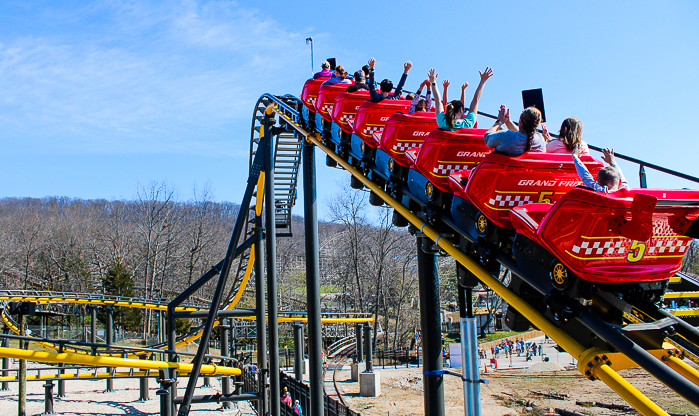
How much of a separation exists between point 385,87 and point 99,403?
34.6 feet

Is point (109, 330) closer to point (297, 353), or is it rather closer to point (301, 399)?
point (297, 353)

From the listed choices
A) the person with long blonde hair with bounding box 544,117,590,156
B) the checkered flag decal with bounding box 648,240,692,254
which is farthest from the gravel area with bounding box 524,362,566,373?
the checkered flag decal with bounding box 648,240,692,254

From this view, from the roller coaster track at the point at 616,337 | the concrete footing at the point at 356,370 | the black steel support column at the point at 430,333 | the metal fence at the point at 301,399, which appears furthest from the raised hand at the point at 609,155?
the concrete footing at the point at 356,370

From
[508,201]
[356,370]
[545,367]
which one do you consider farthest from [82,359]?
[545,367]

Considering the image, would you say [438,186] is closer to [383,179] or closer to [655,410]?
[383,179]

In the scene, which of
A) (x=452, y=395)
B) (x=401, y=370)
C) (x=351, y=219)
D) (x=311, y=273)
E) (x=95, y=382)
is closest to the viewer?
(x=311, y=273)

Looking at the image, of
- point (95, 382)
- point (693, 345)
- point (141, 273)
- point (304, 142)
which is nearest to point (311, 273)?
point (304, 142)

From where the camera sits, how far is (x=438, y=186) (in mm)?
4230

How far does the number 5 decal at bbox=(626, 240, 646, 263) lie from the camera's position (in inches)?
103

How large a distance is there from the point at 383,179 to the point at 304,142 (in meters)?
2.38

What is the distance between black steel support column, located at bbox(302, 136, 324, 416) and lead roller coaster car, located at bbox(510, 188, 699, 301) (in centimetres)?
451

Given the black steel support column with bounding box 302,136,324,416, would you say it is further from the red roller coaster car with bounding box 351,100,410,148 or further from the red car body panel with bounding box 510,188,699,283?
the red car body panel with bounding box 510,188,699,283

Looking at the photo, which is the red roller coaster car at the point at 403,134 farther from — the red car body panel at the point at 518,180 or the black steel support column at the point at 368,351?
the black steel support column at the point at 368,351

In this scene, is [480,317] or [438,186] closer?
[438,186]
